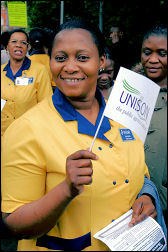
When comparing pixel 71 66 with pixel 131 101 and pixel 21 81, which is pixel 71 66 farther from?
pixel 21 81

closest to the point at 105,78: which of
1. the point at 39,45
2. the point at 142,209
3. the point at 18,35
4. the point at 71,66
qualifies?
the point at 18,35

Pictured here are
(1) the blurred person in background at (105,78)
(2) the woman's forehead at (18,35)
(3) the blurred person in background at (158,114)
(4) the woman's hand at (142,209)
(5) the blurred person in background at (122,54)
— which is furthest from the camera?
(5) the blurred person in background at (122,54)

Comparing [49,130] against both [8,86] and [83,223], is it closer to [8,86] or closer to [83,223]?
[83,223]

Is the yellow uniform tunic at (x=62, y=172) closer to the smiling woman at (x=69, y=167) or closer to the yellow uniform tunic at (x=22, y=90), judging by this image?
the smiling woman at (x=69, y=167)

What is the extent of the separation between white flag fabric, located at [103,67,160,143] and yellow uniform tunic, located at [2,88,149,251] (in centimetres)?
21

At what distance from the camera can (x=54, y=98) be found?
160cm

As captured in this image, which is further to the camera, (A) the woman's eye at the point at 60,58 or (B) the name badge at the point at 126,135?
(B) the name badge at the point at 126,135

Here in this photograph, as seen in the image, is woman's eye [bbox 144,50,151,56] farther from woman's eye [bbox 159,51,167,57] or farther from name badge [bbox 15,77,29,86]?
name badge [bbox 15,77,29,86]

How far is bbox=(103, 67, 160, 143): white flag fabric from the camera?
4.46ft

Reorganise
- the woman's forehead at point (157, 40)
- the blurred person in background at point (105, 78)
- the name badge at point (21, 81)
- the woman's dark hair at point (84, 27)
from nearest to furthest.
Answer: the woman's dark hair at point (84, 27)
the woman's forehead at point (157, 40)
the blurred person in background at point (105, 78)
the name badge at point (21, 81)

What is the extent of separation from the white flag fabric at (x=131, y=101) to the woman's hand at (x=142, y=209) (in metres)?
0.38

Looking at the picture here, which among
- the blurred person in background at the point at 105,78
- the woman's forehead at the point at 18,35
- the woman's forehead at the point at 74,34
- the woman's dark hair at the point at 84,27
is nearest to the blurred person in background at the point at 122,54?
the blurred person in background at the point at 105,78

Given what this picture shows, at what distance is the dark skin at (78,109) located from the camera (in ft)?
3.99

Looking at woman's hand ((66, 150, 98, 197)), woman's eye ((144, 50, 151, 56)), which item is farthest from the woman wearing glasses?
woman's hand ((66, 150, 98, 197))
